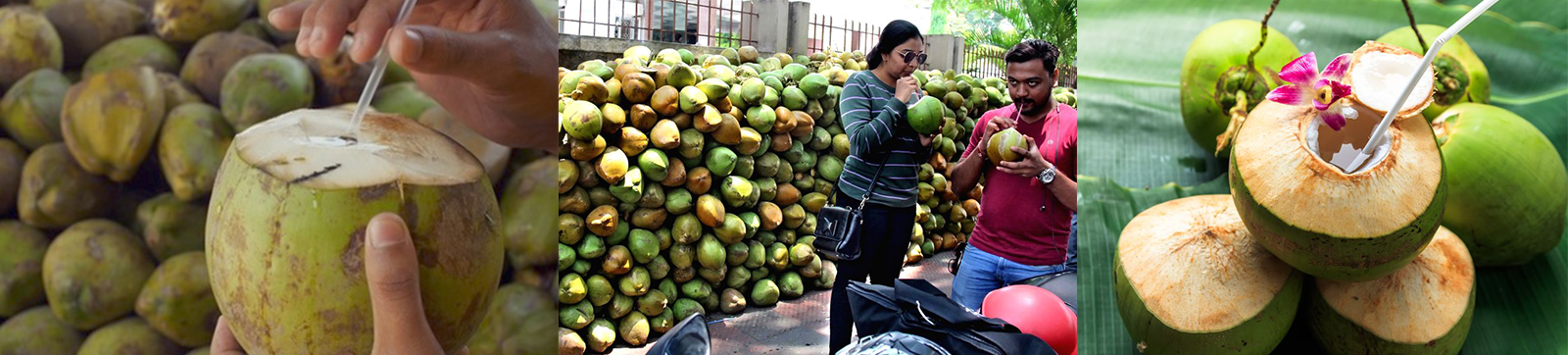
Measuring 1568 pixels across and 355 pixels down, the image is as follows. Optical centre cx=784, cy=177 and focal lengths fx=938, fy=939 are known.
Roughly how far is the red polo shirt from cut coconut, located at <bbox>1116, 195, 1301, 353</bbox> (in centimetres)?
146

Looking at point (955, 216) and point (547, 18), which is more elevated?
point (547, 18)

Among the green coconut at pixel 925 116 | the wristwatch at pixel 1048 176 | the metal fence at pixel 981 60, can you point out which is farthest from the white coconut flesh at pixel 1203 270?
the metal fence at pixel 981 60

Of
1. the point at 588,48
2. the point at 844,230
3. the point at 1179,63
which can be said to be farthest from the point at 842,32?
the point at 1179,63

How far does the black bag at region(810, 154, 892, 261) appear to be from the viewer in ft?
9.82

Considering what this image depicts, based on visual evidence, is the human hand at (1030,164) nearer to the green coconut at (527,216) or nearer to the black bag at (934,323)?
the black bag at (934,323)

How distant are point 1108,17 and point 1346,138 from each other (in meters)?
0.35

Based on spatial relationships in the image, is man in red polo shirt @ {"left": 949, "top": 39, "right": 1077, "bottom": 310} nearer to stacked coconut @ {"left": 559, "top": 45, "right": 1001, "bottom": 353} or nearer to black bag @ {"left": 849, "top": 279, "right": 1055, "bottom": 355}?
black bag @ {"left": 849, "top": 279, "right": 1055, "bottom": 355}

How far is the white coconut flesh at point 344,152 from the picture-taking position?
895 mm

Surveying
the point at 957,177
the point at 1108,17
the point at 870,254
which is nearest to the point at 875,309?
the point at 1108,17

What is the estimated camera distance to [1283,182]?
2.76ft

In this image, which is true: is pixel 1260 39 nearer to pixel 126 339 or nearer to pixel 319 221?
pixel 319 221

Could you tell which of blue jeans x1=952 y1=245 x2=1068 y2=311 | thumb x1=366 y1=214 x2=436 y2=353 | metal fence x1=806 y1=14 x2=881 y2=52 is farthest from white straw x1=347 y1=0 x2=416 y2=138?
metal fence x1=806 y1=14 x2=881 y2=52

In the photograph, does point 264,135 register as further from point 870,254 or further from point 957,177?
point 870,254

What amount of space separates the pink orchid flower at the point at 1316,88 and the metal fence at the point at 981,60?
10803 millimetres
